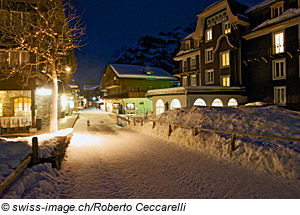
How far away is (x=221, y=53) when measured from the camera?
23.3 meters

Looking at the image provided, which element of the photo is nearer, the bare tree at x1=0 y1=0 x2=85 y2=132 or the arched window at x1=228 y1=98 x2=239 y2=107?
the bare tree at x1=0 y1=0 x2=85 y2=132

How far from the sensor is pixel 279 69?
1881cm

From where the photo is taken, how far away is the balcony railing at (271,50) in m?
17.1

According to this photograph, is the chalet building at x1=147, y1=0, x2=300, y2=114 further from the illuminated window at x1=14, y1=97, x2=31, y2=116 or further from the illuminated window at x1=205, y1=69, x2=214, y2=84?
the illuminated window at x1=14, y1=97, x2=31, y2=116

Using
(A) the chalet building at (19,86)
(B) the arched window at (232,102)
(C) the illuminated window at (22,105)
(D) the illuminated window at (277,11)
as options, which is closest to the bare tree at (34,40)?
(A) the chalet building at (19,86)

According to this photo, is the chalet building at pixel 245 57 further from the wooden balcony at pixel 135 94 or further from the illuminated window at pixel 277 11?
the wooden balcony at pixel 135 94

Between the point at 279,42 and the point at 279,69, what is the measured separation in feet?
9.42

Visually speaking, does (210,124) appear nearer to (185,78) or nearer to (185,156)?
(185,156)

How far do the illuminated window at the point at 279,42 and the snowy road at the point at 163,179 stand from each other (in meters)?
17.5

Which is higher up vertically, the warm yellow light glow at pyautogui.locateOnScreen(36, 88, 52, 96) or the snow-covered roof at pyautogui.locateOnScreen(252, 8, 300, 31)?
the snow-covered roof at pyautogui.locateOnScreen(252, 8, 300, 31)

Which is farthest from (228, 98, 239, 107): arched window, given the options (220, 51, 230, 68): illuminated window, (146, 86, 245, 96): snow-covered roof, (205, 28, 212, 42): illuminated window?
(205, 28, 212, 42): illuminated window

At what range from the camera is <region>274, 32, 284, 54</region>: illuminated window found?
719 inches
